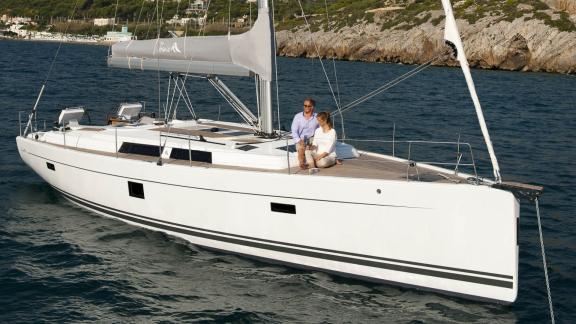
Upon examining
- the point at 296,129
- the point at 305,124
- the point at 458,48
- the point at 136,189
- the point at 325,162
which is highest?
the point at 458,48

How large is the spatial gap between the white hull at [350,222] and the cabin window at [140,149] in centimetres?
66

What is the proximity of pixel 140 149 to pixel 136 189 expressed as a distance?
1.03m

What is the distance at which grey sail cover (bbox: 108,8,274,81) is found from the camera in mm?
13594

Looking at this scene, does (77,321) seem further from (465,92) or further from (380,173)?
(465,92)

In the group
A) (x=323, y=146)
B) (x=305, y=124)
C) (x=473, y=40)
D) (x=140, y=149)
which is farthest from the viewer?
(x=473, y=40)

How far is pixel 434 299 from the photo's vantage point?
1138 cm

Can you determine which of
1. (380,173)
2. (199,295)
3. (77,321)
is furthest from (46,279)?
(380,173)

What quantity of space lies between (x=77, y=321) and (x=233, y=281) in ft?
9.55

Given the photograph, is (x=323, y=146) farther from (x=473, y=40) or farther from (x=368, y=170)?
(x=473, y=40)

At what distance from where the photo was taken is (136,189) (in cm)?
1381

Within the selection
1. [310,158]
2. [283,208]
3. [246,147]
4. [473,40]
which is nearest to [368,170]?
[310,158]

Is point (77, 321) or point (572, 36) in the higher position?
point (572, 36)

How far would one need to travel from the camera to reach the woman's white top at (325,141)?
12.7 m

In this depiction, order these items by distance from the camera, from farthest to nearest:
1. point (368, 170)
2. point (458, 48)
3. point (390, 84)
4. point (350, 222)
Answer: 1. point (390, 84)
2. point (368, 170)
3. point (350, 222)
4. point (458, 48)
